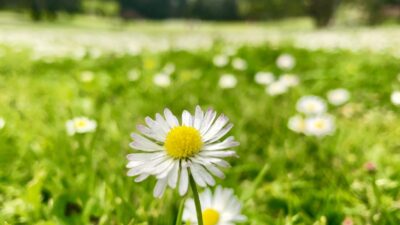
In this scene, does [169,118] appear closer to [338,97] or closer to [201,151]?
[201,151]

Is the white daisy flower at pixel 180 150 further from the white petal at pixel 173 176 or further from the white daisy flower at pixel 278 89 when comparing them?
the white daisy flower at pixel 278 89

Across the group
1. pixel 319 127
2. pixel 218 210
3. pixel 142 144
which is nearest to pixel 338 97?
pixel 319 127

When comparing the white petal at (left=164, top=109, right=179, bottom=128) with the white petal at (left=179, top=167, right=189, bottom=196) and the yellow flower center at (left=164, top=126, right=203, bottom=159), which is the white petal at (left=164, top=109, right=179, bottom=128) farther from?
the white petal at (left=179, top=167, right=189, bottom=196)

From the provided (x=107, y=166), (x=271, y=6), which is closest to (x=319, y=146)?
(x=107, y=166)

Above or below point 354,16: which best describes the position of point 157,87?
above

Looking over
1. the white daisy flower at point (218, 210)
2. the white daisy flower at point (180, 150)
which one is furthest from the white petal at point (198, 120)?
the white daisy flower at point (218, 210)

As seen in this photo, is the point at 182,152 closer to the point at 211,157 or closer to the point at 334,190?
the point at 211,157

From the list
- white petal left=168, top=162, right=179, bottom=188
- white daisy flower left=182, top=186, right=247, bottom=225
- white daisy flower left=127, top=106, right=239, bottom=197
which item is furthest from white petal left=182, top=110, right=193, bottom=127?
white daisy flower left=182, top=186, right=247, bottom=225
